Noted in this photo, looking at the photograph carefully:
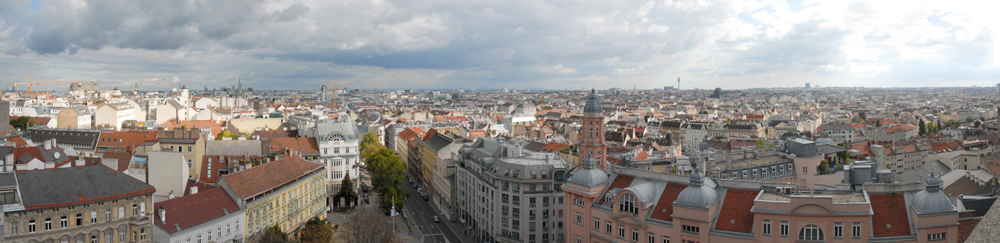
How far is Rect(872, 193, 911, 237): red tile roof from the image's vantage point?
33.6 m

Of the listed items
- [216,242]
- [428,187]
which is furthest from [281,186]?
[428,187]

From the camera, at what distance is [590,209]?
4341 centimetres

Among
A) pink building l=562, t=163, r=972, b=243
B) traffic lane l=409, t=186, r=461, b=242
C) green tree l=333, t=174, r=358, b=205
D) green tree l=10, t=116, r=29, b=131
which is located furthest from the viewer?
green tree l=10, t=116, r=29, b=131

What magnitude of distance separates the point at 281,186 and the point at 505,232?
19.3 metres

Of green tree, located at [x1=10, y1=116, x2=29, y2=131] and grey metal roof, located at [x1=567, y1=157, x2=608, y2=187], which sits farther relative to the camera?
green tree, located at [x1=10, y1=116, x2=29, y2=131]

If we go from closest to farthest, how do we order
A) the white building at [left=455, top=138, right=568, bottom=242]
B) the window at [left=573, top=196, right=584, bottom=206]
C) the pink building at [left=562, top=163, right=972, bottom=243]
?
the pink building at [left=562, top=163, right=972, bottom=243] → the window at [left=573, top=196, right=584, bottom=206] → the white building at [left=455, top=138, right=568, bottom=242]

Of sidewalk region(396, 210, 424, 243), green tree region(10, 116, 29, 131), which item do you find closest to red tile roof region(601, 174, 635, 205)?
sidewalk region(396, 210, 424, 243)

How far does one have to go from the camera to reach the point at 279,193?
2080 inches

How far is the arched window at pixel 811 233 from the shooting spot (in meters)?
33.3

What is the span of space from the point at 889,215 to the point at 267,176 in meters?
43.7

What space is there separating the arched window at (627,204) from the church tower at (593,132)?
45.8 ft

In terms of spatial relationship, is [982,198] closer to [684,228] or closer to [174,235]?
[684,228]

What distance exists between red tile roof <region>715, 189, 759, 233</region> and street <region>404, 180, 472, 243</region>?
30.5 meters

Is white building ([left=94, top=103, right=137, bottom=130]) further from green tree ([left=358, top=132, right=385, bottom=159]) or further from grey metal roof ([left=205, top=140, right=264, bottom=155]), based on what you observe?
grey metal roof ([left=205, top=140, right=264, bottom=155])
